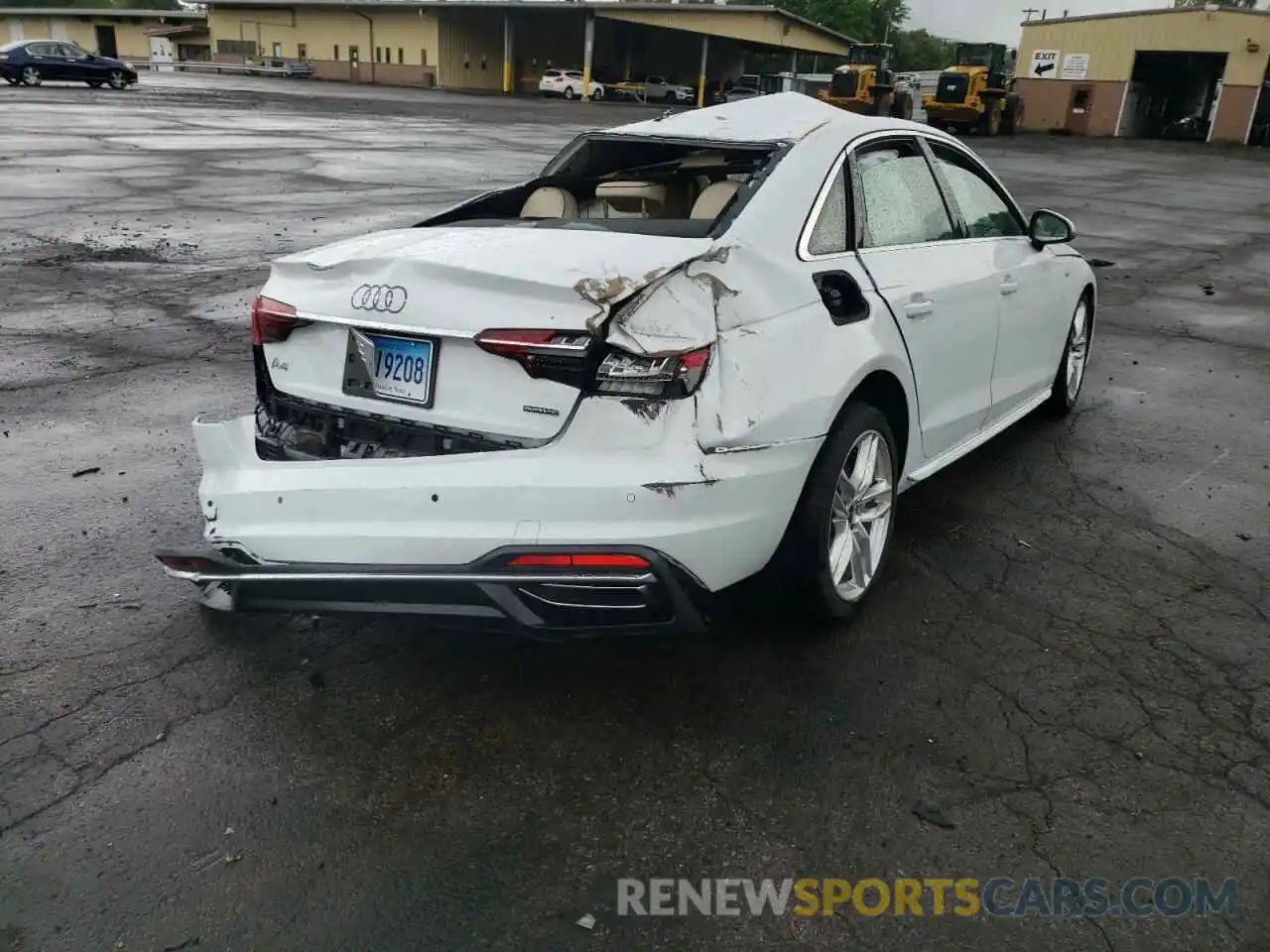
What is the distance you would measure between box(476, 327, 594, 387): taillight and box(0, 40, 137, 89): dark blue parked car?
150 ft

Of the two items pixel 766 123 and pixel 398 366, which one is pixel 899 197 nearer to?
pixel 766 123

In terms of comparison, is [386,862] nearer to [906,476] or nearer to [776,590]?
[776,590]

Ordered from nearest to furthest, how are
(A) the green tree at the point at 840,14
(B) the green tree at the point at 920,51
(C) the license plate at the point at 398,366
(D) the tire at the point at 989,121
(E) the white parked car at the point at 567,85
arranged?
(C) the license plate at the point at 398,366 < (D) the tire at the point at 989,121 < (E) the white parked car at the point at 567,85 < (A) the green tree at the point at 840,14 < (B) the green tree at the point at 920,51

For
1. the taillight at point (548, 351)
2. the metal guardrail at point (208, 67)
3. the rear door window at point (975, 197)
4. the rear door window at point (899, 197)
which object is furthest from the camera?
the metal guardrail at point (208, 67)

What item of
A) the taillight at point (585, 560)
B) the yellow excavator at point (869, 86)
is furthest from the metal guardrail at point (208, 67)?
the taillight at point (585, 560)

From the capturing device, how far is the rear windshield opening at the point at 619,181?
436cm

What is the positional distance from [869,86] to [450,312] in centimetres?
3798

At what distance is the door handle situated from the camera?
3865 millimetres

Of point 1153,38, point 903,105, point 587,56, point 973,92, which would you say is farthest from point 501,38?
point 1153,38

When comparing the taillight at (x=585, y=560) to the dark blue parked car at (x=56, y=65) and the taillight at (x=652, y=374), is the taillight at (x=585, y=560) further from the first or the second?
the dark blue parked car at (x=56, y=65)

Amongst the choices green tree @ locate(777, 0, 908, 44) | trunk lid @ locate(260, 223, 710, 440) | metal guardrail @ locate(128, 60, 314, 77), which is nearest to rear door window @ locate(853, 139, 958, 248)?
trunk lid @ locate(260, 223, 710, 440)

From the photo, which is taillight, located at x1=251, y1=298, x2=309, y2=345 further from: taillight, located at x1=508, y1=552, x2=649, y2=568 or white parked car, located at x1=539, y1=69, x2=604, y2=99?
white parked car, located at x1=539, y1=69, x2=604, y2=99

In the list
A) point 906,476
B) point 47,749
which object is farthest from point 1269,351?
point 47,749

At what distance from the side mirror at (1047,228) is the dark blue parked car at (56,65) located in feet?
147
